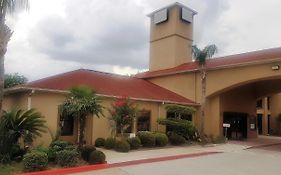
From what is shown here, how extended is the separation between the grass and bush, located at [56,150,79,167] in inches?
55.3

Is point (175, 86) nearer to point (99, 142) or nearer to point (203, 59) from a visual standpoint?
point (203, 59)

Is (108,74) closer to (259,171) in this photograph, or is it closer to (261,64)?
(261,64)

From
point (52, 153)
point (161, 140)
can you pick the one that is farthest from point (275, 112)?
point (52, 153)

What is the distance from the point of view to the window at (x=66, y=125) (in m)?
19.5

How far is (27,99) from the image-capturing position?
1802 cm

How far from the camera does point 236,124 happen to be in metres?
30.9

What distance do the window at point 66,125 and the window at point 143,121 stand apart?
4940 mm

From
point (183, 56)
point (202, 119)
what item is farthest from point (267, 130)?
point (202, 119)

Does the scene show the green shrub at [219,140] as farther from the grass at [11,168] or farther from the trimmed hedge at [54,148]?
the grass at [11,168]

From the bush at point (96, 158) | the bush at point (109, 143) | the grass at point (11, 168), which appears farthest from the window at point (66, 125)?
the grass at point (11, 168)

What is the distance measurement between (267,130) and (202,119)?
18.7 metres

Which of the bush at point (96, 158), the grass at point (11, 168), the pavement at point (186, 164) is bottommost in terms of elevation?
the pavement at point (186, 164)

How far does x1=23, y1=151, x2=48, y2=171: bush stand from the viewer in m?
12.2

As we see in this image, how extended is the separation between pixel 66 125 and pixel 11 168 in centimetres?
752
